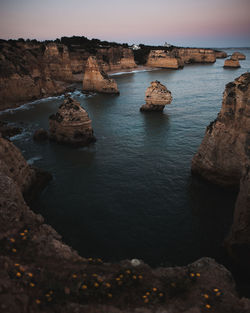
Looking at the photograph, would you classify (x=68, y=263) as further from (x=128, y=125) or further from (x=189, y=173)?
(x=128, y=125)

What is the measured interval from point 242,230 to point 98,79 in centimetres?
5730

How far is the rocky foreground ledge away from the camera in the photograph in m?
5.59

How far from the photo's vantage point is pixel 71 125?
26562mm

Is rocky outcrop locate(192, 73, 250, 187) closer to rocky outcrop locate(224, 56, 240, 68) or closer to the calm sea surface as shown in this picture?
the calm sea surface

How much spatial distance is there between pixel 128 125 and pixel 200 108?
17.2m

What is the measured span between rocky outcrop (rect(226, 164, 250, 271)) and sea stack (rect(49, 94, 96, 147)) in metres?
19.6

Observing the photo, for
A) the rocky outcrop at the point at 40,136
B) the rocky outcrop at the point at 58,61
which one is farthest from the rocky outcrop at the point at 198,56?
the rocky outcrop at the point at 40,136

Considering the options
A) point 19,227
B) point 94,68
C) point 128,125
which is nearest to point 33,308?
point 19,227

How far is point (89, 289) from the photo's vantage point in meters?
6.11

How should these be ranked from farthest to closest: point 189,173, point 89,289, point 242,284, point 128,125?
point 128,125 < point 189,173 < point 242,284 < point 89,289

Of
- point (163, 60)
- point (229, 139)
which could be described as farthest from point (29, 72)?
Result: point (163, 60)

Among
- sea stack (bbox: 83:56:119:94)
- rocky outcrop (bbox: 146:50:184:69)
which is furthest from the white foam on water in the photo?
rocky outcrop (bbox: 146:50:184:69)

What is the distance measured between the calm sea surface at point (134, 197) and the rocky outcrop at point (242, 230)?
1382mm

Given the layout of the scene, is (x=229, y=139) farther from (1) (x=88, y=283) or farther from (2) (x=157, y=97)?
(2) (x=157, y=97)
